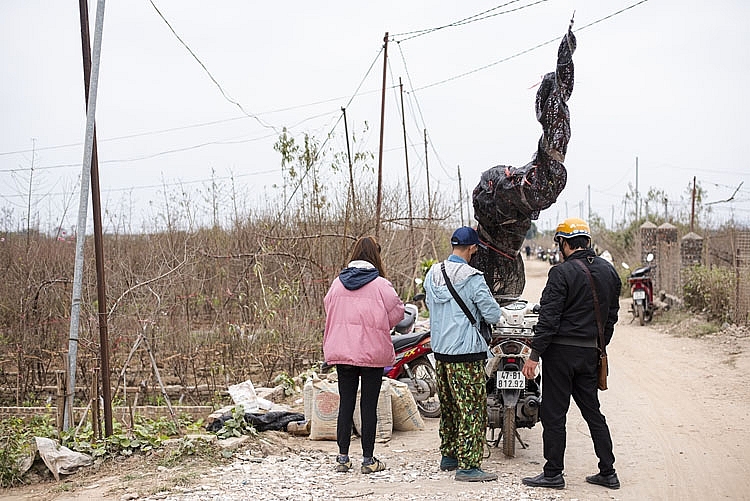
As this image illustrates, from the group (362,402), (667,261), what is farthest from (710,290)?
(362,402)

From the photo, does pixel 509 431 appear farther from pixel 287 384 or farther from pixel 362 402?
pixel 287 384

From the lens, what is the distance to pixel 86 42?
658 centimetres

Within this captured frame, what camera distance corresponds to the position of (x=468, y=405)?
5.83m

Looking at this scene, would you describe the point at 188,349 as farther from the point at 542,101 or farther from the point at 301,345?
the point at 542,101

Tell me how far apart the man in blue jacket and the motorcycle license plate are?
0.38m

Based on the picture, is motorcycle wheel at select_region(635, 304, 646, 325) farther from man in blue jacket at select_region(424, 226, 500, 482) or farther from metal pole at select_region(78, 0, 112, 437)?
metal pole at select_region(78, 0, 112, 437)

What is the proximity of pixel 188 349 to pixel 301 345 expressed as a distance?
1867 mm

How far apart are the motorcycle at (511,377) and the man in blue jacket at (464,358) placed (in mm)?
437

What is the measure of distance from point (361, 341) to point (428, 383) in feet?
8.74

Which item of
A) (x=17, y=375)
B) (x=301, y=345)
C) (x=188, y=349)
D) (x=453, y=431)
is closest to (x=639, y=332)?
(x=301, y=345)

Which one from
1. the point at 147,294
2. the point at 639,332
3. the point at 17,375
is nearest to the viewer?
the point at 17,375

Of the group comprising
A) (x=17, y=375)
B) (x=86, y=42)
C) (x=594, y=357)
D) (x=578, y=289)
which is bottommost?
(x=17, y=375)

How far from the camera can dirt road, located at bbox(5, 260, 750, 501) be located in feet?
18.0

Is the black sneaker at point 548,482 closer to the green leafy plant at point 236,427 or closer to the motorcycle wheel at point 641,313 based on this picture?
the green leafy plant at point 236,427
